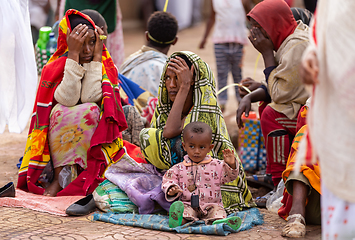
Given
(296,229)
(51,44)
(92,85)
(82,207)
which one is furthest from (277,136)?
(51,44)

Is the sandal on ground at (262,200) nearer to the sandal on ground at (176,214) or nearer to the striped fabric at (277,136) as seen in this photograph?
the striped fabric at (277,136)

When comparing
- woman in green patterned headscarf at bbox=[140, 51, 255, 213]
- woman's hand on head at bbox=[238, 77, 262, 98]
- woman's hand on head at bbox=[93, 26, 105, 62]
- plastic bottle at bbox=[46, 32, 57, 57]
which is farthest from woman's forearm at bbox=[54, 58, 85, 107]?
plastic bottle at bbox=[46, 32, 57, 57]

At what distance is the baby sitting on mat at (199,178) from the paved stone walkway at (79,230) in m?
0.26

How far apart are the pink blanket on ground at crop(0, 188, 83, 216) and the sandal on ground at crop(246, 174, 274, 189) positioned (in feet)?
5.86

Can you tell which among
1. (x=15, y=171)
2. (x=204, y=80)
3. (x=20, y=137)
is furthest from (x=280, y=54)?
(x=20, y=137)

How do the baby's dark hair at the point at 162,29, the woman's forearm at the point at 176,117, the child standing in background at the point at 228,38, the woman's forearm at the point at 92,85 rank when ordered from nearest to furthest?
1. the woman's forearm at the point at 176,117
2. the woman's forearm at the point at 92,85
3. the baby's dark hair at the point at 162,29
4. the child standing in background at the point at 228,38

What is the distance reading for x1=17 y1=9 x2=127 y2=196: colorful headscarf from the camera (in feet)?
13.6

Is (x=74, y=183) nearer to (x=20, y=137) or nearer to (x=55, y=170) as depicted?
(x=55, y=170)

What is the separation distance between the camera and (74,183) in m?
4.15

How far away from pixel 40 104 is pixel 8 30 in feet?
3.25

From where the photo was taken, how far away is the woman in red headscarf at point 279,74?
4.15 meters

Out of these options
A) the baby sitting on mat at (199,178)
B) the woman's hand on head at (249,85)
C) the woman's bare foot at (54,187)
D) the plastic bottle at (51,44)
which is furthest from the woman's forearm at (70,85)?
the plastic bottle at (51,44)

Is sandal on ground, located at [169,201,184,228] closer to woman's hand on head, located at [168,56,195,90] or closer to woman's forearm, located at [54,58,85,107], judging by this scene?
woman's hand on head, located at [168,56,195,90]

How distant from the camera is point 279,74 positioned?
4152 millimetres
